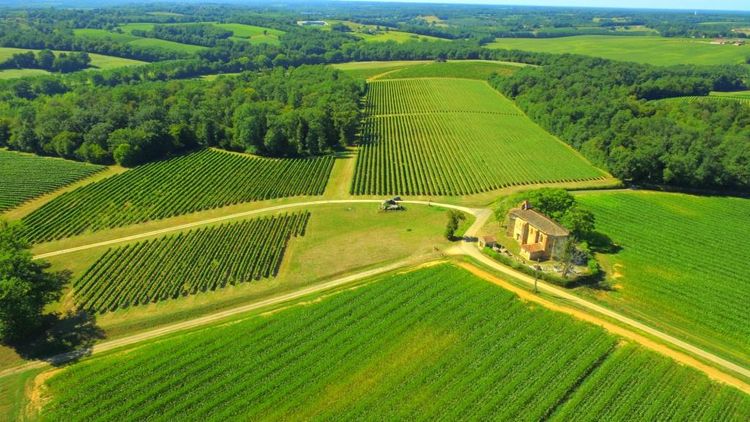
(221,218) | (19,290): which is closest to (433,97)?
(221,218)

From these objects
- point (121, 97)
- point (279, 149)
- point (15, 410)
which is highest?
point (121, 97)

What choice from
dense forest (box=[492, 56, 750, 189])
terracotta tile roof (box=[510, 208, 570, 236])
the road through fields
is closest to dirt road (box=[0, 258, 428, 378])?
the road through fields

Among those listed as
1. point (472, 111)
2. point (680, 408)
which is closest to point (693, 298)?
point (680, 408)

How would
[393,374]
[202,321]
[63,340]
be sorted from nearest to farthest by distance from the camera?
[393,374]
[63,340]
[202,321]

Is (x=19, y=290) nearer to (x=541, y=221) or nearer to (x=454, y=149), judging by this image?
(x=541, y=221)

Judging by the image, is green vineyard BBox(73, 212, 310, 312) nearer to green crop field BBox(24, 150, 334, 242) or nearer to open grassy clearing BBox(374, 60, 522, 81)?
green crop field BBox(24, 150, 334, 242)

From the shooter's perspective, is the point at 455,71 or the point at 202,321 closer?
the point at 202,321

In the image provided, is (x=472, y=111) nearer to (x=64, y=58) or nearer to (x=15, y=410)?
(x=15, y=410)
